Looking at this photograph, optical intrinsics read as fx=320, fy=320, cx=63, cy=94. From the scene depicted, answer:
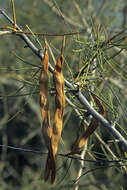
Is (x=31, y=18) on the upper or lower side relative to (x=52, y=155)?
upper

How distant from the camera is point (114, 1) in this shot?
2102 millimetres

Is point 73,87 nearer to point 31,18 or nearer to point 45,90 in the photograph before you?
point 45,90

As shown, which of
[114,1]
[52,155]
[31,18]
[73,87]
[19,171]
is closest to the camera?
[52,155]

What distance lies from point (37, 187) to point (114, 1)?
1.52 metres

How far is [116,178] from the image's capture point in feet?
8.07

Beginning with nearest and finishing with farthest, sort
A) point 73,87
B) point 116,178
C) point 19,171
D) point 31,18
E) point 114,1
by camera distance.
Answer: point 73,87
point 114,1
point 116,178
point 31,18
point 19,171

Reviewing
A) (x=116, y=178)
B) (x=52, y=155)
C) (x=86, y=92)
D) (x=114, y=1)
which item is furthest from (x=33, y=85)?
(x=116, y=178)

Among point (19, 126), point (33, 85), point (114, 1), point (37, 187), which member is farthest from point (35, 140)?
point (33, 85)

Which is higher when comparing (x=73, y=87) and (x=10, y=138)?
(x=10, y=138)

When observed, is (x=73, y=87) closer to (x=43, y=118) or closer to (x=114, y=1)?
(x=43, y=118)

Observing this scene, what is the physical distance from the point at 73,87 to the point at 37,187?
210cm

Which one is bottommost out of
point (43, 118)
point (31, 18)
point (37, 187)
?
point (37, 187)

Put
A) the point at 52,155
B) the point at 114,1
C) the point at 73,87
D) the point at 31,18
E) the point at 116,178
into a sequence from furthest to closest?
the point at 31,18, the point at 116,178, the point at 114,1, the point at 73,87, the point at 52,155

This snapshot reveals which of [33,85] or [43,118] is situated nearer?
[43,118]
